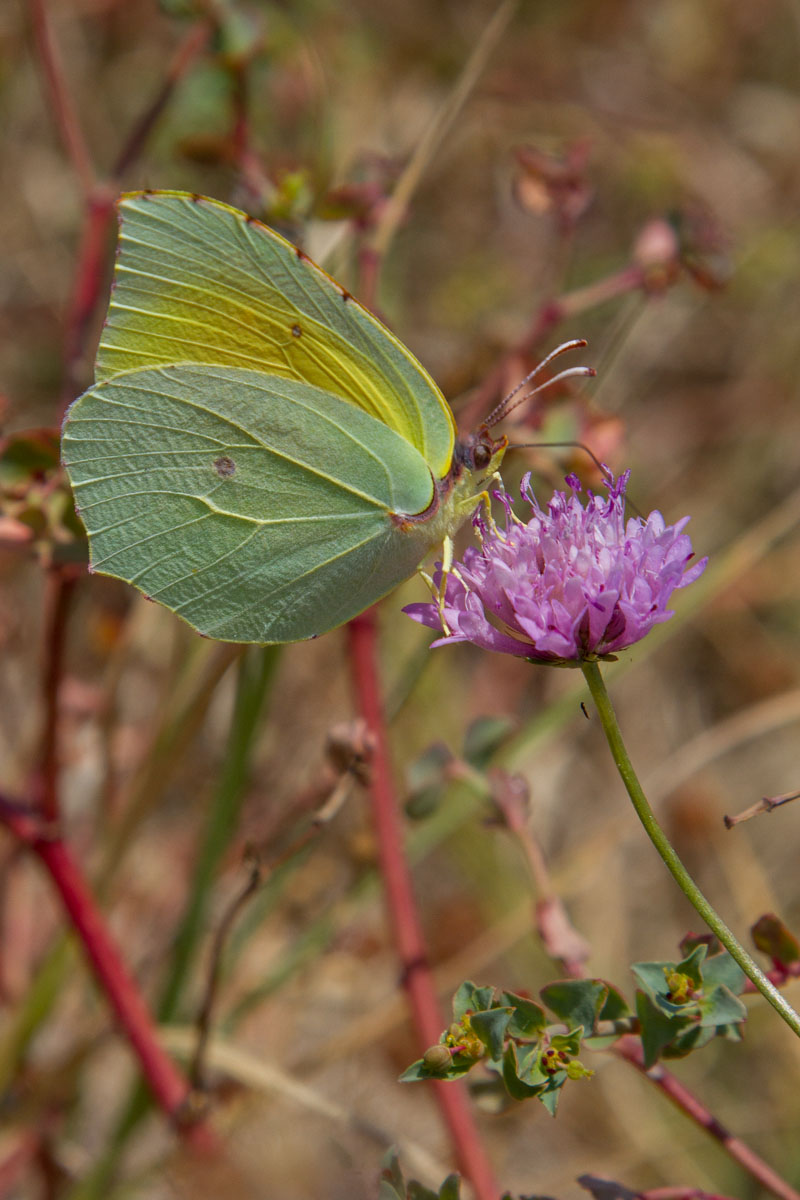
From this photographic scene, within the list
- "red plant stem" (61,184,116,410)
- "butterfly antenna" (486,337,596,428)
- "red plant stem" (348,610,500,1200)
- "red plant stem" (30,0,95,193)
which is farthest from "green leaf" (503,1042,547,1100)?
"red plant stem" (30,0,95,193)

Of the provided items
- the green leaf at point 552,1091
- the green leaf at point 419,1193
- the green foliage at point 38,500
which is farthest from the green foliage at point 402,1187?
the green foliage at point 38,500

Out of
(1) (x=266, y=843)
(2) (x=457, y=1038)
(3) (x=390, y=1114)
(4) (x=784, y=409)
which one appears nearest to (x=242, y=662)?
(1) (x=266, y=843)

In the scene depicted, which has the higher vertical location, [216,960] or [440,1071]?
[440,1071]

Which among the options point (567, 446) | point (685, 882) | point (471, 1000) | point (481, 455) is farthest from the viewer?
point (567, 446)

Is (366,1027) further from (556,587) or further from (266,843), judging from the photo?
(556,587)

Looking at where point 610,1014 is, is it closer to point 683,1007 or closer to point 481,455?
point 683,1007

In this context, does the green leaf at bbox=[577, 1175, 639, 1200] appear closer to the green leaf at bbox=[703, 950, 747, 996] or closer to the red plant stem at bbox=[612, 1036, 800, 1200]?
the red plant stem at bbox=[612, 1036, 800, 1200]

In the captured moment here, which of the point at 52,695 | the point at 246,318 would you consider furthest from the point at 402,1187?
the point at 246,318
